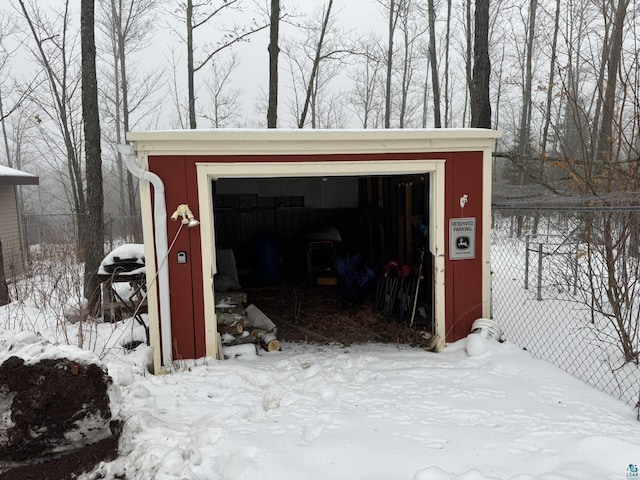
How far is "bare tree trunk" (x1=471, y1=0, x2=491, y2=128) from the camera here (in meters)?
8.11

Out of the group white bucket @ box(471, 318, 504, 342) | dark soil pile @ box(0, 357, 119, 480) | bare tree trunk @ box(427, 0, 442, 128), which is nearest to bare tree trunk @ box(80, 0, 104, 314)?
dark soil pile @ box(0, 357, 119, 480)

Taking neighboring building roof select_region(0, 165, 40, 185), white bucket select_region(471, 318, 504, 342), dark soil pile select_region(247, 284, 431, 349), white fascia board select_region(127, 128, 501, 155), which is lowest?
dark soil pile select_region(247, 284, 431, 349)

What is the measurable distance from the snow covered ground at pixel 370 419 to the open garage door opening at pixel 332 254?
126 centimetres

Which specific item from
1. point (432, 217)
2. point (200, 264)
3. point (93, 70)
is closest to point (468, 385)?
point (432, 217)

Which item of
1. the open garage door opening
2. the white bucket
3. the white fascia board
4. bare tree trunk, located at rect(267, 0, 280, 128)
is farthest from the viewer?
bare tree trunk, located at rect(267, 0, 280, 128)

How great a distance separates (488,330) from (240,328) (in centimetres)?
302

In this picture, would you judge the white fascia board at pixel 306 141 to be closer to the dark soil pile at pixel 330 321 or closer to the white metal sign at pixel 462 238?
the white metal sign at pixel 462 238

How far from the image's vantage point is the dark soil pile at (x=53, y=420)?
281 centimetres

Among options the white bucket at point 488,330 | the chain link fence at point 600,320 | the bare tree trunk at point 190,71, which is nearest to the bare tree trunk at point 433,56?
the bare tree trunk at point 190,71

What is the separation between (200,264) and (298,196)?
6.61m

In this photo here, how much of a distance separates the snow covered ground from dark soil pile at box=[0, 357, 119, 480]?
123mm

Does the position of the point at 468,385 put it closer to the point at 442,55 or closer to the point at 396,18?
the point at 396,18

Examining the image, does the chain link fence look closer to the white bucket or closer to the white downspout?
the white bucket

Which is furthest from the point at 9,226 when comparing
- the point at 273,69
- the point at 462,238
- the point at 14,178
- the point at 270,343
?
the point at 462,238
